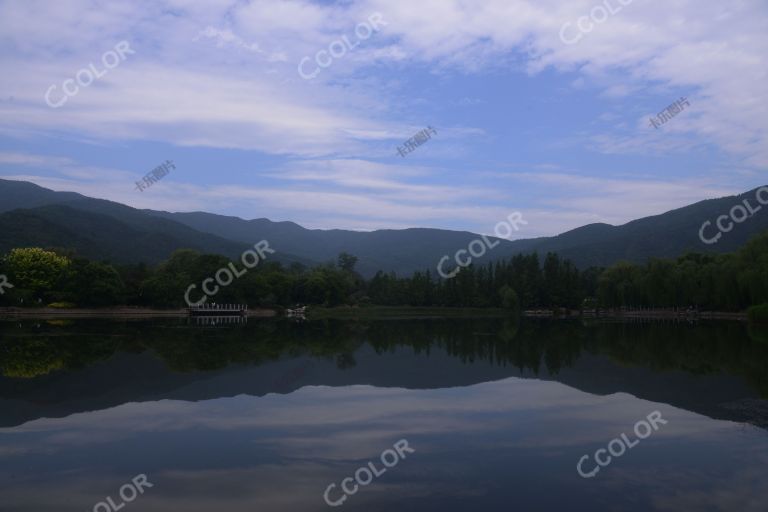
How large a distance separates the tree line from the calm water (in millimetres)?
39339

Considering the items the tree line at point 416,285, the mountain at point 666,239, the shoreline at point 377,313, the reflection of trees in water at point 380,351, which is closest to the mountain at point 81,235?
the tree line at point 416,285

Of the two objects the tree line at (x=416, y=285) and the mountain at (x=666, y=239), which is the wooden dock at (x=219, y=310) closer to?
the tree line at (x=416, y=285)

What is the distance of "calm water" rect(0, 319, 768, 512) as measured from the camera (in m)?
6.50

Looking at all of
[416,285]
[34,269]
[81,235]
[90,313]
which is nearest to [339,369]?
[90,313]

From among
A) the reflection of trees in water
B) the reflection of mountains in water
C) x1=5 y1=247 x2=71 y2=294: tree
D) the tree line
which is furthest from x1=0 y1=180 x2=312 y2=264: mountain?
the reflection of mountains in water

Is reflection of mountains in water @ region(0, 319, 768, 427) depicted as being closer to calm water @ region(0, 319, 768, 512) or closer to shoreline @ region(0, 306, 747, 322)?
calm water @ region(0, 319, 768, 512)

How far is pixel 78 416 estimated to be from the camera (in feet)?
33.2

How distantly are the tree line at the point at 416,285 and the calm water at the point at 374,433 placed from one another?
3934 cm

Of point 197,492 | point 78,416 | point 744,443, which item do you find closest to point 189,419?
point 78,416

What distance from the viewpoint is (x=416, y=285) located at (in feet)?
260

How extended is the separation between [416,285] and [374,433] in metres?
70.1

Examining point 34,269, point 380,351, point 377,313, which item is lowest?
point 377,313

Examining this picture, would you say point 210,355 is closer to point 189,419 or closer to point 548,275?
point 189,419

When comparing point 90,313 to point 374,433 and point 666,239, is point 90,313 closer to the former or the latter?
point 374,433
